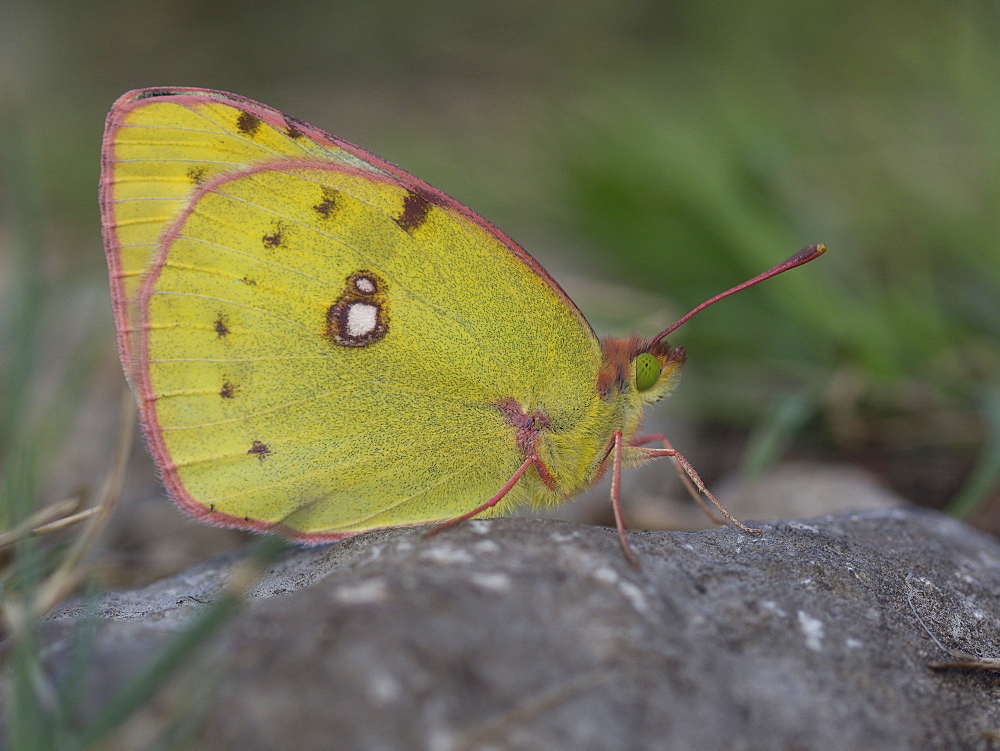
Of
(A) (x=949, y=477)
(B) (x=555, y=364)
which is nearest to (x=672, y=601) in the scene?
(B) (x=555, y=364)

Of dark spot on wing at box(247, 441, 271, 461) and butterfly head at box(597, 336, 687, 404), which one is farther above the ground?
butterfly head at box(597, 336, 687, 404)

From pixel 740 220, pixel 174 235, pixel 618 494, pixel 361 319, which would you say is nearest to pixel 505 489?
pixel 618 494

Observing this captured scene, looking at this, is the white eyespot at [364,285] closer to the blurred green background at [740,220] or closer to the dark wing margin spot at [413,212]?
the dark wing margin spot at [413,212]

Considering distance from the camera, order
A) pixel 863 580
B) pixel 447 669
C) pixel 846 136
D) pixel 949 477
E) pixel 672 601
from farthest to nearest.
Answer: pixel 846 136
pixel 949 477
pixel 863 580
pixel 672 601
pixel 447 669

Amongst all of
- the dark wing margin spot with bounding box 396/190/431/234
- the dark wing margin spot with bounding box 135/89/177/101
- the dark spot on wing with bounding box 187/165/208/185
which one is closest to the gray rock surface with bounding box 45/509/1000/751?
the dark wing margin spot with bounding box 396/190/431/234

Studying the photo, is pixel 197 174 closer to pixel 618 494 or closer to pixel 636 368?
pixel 636 368

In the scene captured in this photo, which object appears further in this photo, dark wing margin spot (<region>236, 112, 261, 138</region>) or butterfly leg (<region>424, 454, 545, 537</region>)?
dark wing margin spot (<region>236, 112, 261, 138</region>)

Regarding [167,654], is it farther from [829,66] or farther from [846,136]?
[829,66]

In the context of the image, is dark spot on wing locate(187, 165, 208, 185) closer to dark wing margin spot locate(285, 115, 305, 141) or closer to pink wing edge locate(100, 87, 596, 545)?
pink wing edge locate(100, 87, 596, 545)
